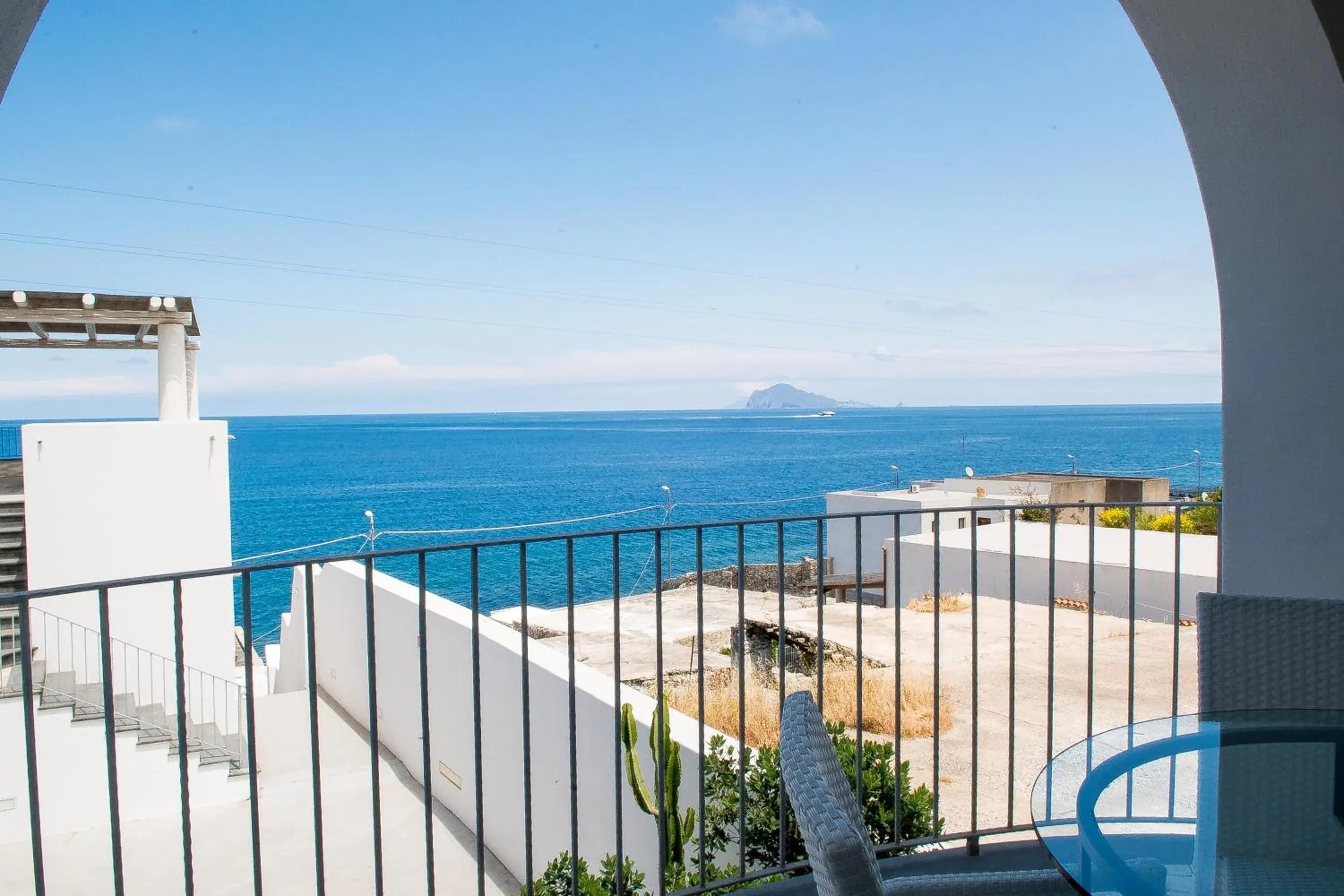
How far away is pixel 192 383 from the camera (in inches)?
428

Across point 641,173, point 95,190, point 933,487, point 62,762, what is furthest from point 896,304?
point 62,762

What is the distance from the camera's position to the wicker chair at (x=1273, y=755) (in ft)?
4.26

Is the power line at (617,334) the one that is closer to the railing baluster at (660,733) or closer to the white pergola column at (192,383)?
the white pergola column at (192,383)

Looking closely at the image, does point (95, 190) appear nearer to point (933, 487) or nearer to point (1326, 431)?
point (933, 487)

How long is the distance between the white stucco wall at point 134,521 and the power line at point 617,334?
3938 cm

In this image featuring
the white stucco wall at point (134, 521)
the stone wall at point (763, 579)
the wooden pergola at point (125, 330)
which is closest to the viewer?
the wooden pergola at point (125, 330)

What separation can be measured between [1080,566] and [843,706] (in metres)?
7.43

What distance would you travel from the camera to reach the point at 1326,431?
206 centimetres

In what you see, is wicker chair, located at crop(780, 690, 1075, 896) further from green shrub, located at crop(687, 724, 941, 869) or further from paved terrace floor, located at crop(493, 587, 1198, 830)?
green shrub, located at crop(687, 724, 941, 869)

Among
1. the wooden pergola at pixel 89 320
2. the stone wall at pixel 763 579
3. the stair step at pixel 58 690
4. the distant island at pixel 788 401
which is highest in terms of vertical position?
the distant island at pixel 788 401

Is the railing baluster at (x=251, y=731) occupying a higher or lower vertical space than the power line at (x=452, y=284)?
lower

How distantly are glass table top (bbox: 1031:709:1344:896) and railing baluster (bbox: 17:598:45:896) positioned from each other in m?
1.51

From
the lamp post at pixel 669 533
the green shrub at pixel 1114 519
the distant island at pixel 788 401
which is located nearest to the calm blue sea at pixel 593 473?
the lamp post at pixel 669 533

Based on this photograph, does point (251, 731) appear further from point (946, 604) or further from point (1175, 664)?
point (946, 604)
